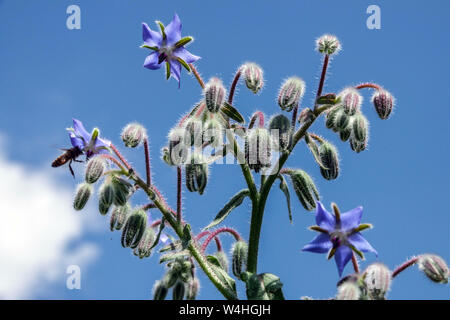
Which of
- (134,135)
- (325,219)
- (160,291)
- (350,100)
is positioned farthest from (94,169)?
(350,100)

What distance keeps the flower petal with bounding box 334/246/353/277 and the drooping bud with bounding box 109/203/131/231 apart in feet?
3.13

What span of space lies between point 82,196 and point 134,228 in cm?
28

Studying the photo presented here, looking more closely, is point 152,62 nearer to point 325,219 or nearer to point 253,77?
point 253,77

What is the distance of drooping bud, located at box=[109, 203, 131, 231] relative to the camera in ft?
10.9

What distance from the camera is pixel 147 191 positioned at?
318 centimetres

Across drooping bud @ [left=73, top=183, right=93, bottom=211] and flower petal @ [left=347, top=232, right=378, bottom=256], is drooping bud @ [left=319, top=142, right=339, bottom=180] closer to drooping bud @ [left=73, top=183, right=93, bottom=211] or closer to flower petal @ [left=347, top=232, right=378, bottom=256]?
flower petal @ [left=347, top=232, right=378, bottom=256]

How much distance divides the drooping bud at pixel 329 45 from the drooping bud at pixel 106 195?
3.51 ft

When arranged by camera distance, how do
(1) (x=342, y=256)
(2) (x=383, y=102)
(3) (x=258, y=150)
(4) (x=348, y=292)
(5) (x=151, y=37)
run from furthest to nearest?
(5) (x=151, y=37) < (2) (x=383, y=102) < (3) (x=258, y=150) < (1) (x=342, y=256) < (4) (x=348, y=292)

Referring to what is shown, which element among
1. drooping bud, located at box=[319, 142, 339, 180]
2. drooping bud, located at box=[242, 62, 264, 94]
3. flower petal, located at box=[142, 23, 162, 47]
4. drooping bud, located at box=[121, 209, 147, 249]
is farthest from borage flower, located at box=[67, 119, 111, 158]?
drooping bud, located at box=[319, 142, 339, 180]

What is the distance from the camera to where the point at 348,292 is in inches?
101
